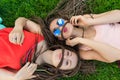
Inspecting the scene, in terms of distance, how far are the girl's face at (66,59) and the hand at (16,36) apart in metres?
0.39

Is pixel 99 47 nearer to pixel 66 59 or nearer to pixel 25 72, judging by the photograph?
pixel 66 59

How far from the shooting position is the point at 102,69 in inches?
171

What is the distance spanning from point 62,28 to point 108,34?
1.80 ft

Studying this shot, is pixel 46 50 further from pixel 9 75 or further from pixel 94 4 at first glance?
pixel 94 4

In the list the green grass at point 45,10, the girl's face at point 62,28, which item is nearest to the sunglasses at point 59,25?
the girl's face at point 62,28

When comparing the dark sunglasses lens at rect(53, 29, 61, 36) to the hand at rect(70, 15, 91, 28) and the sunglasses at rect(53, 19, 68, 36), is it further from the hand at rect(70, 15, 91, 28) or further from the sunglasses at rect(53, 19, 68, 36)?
the hand at rect(70, 15, 91, 28)

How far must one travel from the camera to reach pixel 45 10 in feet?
14.4

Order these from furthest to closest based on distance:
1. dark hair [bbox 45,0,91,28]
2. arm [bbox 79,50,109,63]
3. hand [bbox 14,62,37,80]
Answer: dark hair [bbox 45,0,91,28]
arm [bbox 79,50,109,63]
hand [bbox 14,62,37,80]

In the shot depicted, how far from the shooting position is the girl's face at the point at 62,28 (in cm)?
371

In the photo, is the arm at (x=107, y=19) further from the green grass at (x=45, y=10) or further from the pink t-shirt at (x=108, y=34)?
the green grass at (x=45, y=10)

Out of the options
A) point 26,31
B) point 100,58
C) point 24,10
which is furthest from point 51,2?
point 100,58

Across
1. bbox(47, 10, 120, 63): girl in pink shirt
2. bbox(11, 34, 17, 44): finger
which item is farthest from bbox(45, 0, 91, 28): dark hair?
bbox(11, 34, 17, 44): finger

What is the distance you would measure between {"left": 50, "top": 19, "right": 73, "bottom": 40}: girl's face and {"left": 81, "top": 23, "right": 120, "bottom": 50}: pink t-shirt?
1.15 feet

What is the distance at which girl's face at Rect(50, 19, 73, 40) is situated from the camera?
12.2ft
